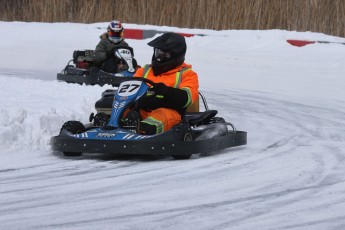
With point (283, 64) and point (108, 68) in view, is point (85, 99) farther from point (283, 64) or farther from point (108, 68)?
point (283, 64)

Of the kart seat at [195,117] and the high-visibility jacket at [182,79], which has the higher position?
the high-visibility jacket at [182,79]

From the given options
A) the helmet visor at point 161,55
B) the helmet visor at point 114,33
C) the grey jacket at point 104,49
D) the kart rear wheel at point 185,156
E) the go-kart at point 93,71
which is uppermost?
the helmet visor at point 161,55

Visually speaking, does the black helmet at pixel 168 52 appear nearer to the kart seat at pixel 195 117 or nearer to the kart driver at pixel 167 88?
the kart driver at pixel 167 88

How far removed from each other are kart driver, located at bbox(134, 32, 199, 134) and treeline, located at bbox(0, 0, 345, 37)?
1238cm

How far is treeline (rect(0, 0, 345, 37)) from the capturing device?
20375 mm

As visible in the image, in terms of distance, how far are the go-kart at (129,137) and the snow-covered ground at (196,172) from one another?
0.32ft

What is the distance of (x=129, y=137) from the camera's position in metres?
7.46

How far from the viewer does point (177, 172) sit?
22.5ft

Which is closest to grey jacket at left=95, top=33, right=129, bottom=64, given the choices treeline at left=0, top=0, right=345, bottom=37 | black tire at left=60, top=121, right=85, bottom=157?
treeline at left=0, top=0, right=345, bottom=37

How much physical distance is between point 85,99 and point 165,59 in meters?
2.61

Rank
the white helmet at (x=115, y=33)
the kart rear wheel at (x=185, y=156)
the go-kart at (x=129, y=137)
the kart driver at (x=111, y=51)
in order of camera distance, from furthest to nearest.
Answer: the white helmet at (x=115, y=33) < the kart driver at (x=111, y=51) < the kart rear wheel at (x=185, y=156) < the go-kart at (x=129, y=137)

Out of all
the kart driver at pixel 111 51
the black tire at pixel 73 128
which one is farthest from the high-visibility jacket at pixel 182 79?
the kart driver at pixel 111 51

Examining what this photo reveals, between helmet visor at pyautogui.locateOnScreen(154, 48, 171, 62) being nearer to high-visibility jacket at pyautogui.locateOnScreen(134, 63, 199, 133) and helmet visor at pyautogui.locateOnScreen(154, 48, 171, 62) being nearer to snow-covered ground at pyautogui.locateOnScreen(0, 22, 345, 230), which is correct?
high-visibility jacket at pyautogui.locateOnScreen(134, 63, 199, 133)

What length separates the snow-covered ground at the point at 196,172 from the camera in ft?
17.2
